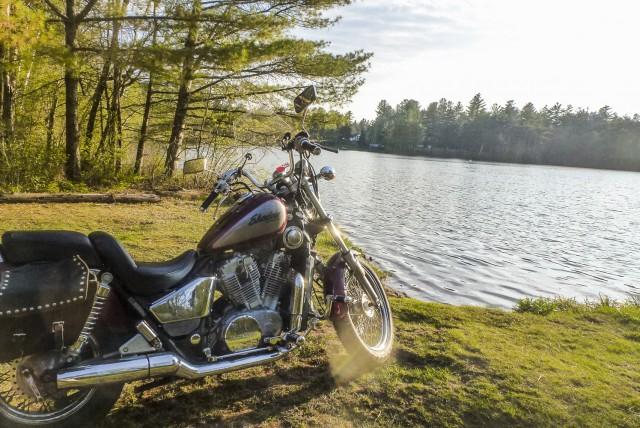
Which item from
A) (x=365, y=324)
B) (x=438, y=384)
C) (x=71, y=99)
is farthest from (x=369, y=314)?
(x=71, y=99)

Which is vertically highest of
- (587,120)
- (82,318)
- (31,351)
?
(587,120)

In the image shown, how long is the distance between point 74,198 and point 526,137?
8897 cm

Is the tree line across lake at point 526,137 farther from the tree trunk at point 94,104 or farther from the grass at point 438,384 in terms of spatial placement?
the grass at point 438,384

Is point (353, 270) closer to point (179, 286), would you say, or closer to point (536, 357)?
point (179, 286)

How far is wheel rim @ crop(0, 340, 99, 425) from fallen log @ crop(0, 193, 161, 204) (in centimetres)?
815

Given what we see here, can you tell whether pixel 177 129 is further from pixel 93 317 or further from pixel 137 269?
pixel 93 317

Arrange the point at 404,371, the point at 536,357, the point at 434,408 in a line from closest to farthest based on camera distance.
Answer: the point at 434,408 < the point at 404,371 < the point at 536,357

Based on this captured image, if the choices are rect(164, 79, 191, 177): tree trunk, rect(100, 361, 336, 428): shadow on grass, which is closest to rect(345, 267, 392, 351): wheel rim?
rect(100, 361, 336, 428): shadow on grass

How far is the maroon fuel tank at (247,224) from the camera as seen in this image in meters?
2.85

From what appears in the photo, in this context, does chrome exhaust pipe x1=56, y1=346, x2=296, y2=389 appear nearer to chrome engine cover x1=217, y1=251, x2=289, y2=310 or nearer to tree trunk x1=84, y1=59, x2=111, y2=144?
chrome engine cover x1=217, y1=251, x2=289, y2=310

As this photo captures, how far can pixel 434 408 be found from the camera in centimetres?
308

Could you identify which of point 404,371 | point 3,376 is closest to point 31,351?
point 3,376

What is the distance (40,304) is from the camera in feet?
6.97

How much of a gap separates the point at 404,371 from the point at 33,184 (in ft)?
34.1
